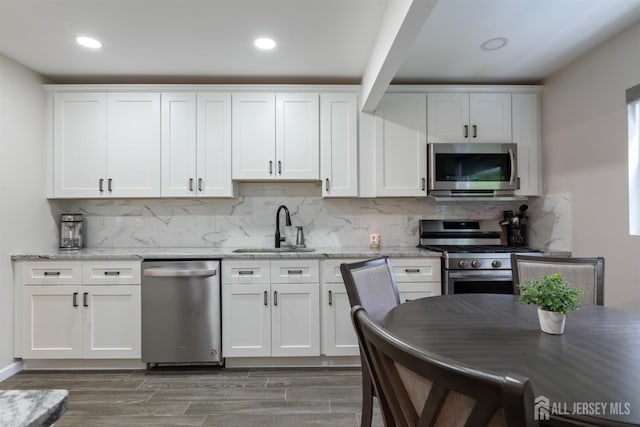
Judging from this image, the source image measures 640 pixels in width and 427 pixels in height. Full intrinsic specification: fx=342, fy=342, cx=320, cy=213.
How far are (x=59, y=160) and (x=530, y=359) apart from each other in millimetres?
3691

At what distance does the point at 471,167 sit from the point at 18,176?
382 centimetres

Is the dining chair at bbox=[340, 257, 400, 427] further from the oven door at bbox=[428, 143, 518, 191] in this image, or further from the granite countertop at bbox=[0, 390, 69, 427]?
the oven door at bbox=[428, 143, 518, 191]

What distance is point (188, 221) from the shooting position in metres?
3.40

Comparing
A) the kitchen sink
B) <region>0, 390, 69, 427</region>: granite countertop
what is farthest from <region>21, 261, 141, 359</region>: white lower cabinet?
<region>0, 390, 69, 427</region>: granite countertop

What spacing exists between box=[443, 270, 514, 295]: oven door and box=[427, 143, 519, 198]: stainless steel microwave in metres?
0.75

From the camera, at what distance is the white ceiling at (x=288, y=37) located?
2104mm

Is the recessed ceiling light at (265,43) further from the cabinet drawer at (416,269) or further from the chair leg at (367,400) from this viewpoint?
the chair leg at (367,400)

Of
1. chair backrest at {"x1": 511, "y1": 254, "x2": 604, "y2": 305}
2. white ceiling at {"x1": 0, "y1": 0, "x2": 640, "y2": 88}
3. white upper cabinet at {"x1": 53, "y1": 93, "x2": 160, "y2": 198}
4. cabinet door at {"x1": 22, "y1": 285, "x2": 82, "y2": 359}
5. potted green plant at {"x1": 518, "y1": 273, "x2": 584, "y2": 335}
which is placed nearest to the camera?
potted green plant at {"x1": 518, "y1": 273, "x2": 584, "y2": 335}

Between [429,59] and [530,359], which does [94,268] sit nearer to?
[530,359]

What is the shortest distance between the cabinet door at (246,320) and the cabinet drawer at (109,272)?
29.7 inches

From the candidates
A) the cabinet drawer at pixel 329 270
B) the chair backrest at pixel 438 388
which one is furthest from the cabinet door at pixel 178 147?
the chair backrest at pixel 438 388

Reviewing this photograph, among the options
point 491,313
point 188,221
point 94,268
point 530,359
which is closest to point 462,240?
point 491,313

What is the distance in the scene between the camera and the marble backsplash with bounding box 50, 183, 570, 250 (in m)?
3.37

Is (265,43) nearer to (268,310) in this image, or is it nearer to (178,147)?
(178,147)
